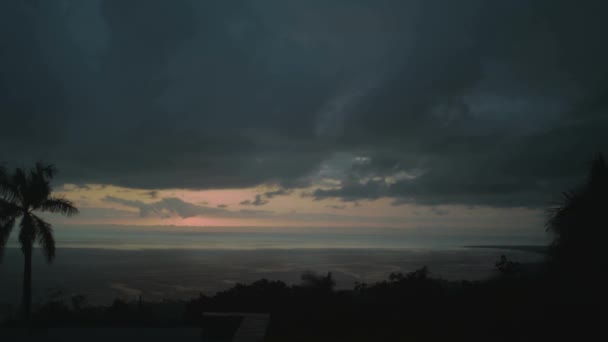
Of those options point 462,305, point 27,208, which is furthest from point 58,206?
point 462,305

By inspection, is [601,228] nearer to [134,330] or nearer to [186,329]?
[186,329]

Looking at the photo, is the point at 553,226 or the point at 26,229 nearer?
the point at 553,226

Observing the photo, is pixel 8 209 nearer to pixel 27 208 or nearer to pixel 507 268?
pixel 27 208

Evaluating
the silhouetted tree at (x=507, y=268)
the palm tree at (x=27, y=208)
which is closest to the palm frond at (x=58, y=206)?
the palm tree at (x=27, y=208)

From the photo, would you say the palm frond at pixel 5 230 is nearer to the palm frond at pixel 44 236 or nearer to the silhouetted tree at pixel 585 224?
the palm frond at pixel 44 236

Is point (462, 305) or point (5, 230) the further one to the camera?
point (5, 230)

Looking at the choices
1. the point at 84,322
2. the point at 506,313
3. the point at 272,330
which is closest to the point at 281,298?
the point at 272,330

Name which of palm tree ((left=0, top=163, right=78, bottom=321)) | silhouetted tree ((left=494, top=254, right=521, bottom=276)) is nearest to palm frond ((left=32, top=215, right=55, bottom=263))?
palm tree ((left=0, top=163, right=78, bottom=321))
